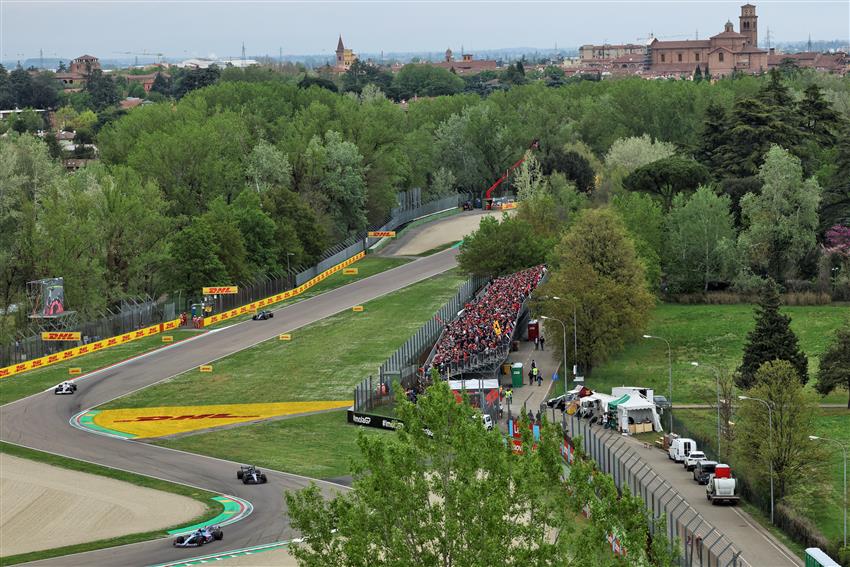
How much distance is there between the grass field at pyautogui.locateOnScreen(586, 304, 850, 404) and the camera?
87062 mm

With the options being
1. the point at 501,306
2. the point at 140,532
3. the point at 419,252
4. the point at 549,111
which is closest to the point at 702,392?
the point at 501,306

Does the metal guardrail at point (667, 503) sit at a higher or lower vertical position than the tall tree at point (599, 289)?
lower

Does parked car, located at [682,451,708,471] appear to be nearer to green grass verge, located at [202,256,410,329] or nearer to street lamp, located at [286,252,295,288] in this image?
green grass verge, located at [202,256,410,329]

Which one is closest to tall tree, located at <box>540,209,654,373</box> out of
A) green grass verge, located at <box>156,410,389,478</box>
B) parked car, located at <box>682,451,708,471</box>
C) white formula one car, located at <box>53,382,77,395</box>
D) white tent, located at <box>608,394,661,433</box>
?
white tent, located at <box>608,394,661,433</box>

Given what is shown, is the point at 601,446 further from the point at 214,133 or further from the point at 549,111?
the point at 549,111

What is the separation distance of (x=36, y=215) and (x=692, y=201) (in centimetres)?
5595

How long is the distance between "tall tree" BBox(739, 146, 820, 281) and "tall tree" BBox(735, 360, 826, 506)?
5210 centimetres

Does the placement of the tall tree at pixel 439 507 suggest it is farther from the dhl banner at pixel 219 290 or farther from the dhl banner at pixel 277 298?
Answer: the dhl banner at pixel 277 298

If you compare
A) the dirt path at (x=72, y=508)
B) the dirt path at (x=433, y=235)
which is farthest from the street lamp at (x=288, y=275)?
the dirt path at (x=72, y=508)

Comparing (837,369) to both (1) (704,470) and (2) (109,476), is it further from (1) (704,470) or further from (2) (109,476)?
(2) (109,476)

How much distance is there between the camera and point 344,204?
143875mm

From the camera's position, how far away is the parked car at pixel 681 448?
6725cm

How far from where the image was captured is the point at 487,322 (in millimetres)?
92562

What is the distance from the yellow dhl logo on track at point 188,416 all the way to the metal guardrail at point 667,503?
1913cm
